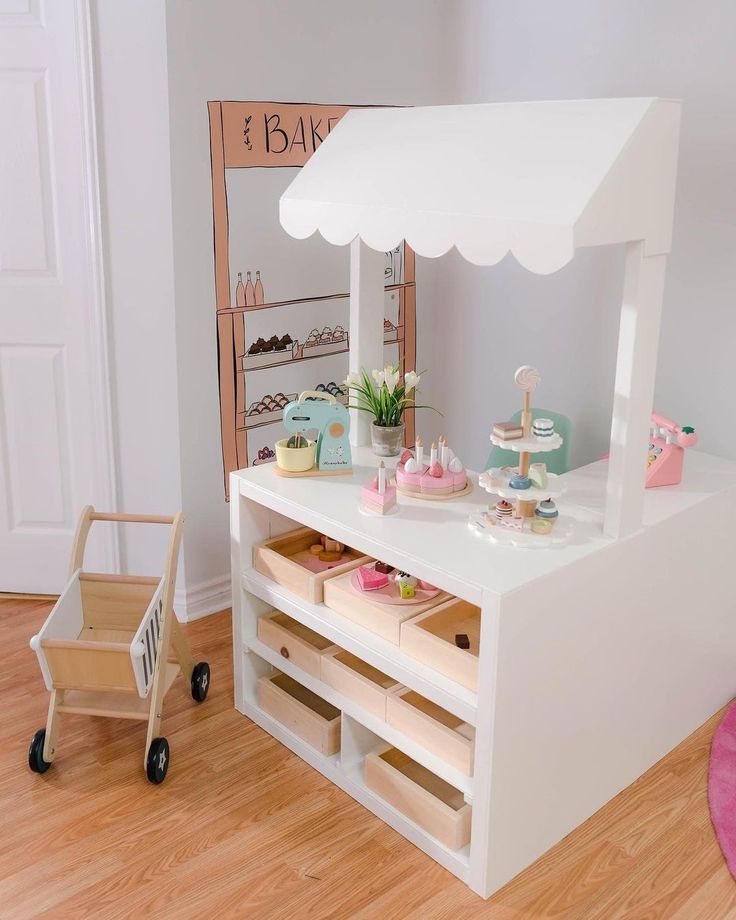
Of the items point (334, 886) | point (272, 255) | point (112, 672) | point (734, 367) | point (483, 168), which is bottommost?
point (334, 886)

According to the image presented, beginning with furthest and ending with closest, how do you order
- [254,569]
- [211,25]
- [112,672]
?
1. [211,25]
2. [254,569]
3. [112,672]

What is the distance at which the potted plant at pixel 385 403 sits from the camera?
94.1 inches

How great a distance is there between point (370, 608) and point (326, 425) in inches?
18.4

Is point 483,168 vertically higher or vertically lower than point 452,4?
lower

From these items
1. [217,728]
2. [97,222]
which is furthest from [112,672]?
[97,222]

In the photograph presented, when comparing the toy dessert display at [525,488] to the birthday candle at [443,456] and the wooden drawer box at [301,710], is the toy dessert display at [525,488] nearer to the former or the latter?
the birthday candle at [443,456]

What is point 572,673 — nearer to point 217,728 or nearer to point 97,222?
→ point 217,728

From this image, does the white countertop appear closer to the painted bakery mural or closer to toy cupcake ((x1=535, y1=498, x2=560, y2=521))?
toy cupcake ((x1=535, y1=498, x2=560, y2=521))

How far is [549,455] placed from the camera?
2859 millimetres

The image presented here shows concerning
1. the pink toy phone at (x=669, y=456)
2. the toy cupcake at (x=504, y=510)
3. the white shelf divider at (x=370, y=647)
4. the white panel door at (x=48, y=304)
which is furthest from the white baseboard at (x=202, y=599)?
the pink toy phone at (x=669, y=456)

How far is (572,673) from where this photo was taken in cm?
204

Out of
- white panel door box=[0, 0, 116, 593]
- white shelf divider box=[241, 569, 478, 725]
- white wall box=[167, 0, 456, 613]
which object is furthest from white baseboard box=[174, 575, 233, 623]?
white shelf divider box=[241, 569, 478, 725]

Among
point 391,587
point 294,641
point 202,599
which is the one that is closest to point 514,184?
point 391,587

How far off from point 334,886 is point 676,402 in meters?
1.56
